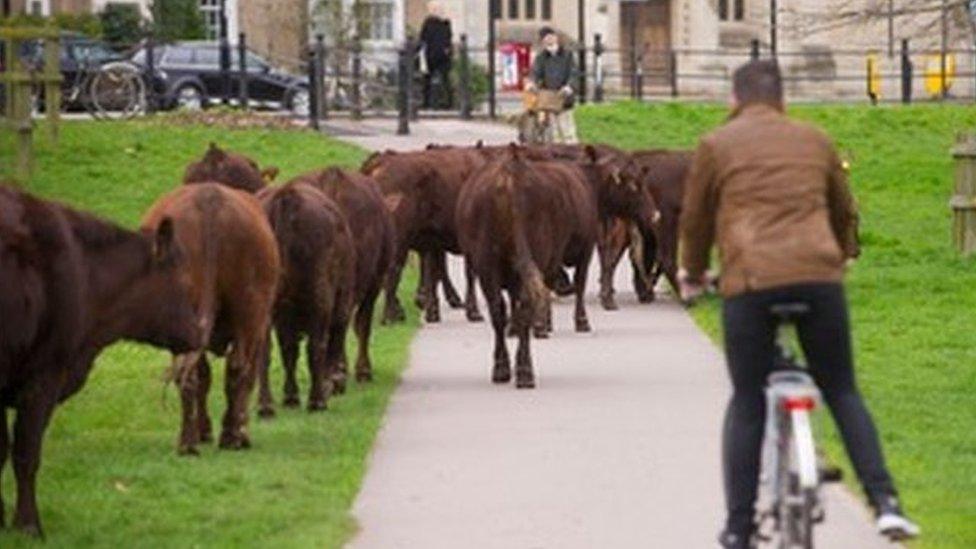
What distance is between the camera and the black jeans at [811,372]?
12.5 m

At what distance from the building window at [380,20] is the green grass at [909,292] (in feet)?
70.6

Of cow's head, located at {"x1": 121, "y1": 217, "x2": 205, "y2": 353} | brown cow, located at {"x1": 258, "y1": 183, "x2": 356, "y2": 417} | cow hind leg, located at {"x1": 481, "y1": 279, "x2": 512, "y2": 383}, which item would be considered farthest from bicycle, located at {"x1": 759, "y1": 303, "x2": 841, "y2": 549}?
cow hind leg, located at {"x1": 481, "y1": 279, "x2": 512, "y2": 383}

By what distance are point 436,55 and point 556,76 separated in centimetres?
1249

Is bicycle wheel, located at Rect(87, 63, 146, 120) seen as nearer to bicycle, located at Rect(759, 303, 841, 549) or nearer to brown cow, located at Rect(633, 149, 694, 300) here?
brown cow, located at Rect(633, 149, 694, 300)

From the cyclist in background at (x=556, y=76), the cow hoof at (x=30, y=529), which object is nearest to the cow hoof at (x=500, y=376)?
the cow hoof at (x=30, y=529)

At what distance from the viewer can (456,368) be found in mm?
23250

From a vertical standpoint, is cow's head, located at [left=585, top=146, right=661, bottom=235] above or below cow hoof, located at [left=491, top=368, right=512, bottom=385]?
above

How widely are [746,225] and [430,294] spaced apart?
14.8 meters

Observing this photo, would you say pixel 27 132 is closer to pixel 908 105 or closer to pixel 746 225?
pixel 908 105

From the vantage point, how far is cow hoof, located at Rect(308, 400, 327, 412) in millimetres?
20188

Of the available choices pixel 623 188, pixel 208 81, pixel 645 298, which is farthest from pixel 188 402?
pixel 208 81

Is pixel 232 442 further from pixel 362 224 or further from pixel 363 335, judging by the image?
pixel 363 335

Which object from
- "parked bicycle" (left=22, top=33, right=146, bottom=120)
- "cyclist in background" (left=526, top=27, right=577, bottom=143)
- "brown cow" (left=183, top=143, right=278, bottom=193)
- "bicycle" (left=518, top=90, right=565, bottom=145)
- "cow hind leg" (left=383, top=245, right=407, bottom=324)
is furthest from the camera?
"parked bicycle" (left=22, top=33, right=146, bottom=120)

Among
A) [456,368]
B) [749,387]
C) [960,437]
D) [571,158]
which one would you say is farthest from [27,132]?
[749,387]
